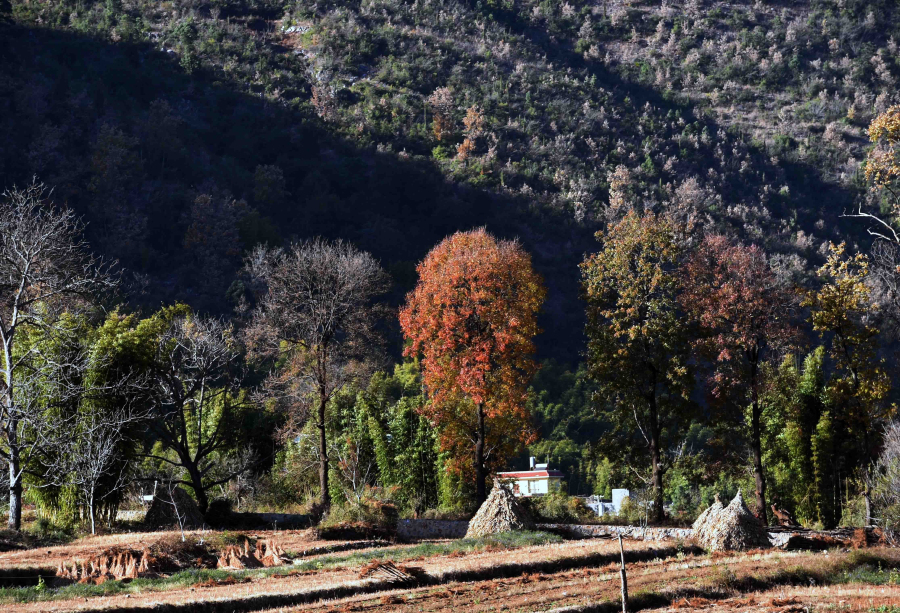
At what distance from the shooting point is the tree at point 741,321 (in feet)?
115

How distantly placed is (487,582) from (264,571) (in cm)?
553

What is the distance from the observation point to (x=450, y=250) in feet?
132

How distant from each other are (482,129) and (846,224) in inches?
2432

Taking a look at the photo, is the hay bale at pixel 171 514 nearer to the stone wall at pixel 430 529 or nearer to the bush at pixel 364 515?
the bush at pixel 364 515

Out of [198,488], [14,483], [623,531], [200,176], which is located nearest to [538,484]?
[198,488]

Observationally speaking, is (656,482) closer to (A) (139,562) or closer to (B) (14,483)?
(A) (139,562)

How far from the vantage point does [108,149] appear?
417 feet

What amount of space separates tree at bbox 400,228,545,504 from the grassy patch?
33.2 feet

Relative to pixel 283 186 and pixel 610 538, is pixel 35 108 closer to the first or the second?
pixel 283 186

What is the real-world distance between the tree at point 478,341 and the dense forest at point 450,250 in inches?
6.8

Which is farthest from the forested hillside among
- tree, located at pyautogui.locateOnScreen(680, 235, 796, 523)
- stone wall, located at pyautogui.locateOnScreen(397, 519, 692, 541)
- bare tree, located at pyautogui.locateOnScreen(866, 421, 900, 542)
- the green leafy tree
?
bare tree, located at pyautogui.locateOnScreen(866, 421, 900, 542)

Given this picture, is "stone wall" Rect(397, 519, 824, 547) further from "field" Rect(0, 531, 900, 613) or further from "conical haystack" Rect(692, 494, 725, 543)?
"field" Rect(0, 531, 900, 613)

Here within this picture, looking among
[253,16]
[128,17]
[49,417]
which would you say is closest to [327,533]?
[49,417]

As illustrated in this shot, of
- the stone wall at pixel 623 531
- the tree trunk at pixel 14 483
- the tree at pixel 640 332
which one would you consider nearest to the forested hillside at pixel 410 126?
the tree at pixel 640 332
